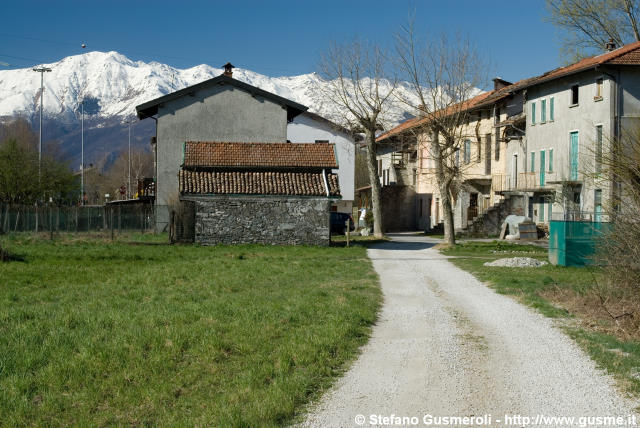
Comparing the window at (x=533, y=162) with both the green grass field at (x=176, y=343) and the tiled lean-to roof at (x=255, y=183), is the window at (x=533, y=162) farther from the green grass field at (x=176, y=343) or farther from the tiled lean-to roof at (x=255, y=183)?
the green grass field at (x=176, y=343)

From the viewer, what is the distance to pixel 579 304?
45.9 ft

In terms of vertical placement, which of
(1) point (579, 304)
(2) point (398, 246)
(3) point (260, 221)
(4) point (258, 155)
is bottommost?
(1) point (579, 304)

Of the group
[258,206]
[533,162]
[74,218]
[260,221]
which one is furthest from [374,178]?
[74,218]

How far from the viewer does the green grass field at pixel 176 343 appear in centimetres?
765

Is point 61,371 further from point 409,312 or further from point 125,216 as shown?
point 125,216

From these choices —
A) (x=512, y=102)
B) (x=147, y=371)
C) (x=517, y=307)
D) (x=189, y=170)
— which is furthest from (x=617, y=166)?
(x=512, y=102)

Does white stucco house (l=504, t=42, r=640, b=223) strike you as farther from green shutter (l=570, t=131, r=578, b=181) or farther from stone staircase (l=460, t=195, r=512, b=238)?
stone staircase (l=460, t=195, r=512, b=238)

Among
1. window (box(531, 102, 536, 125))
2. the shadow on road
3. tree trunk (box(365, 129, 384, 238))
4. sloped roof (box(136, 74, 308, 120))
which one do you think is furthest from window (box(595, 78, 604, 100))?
sloped roof (box(136, 74, 308, 120))

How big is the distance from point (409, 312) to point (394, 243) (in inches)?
969

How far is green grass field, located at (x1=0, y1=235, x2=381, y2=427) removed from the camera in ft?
25.1

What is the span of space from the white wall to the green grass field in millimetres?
43032

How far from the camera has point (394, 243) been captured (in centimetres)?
3828

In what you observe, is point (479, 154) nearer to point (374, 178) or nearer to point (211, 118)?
point (374, 178)

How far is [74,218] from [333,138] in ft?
90.5
